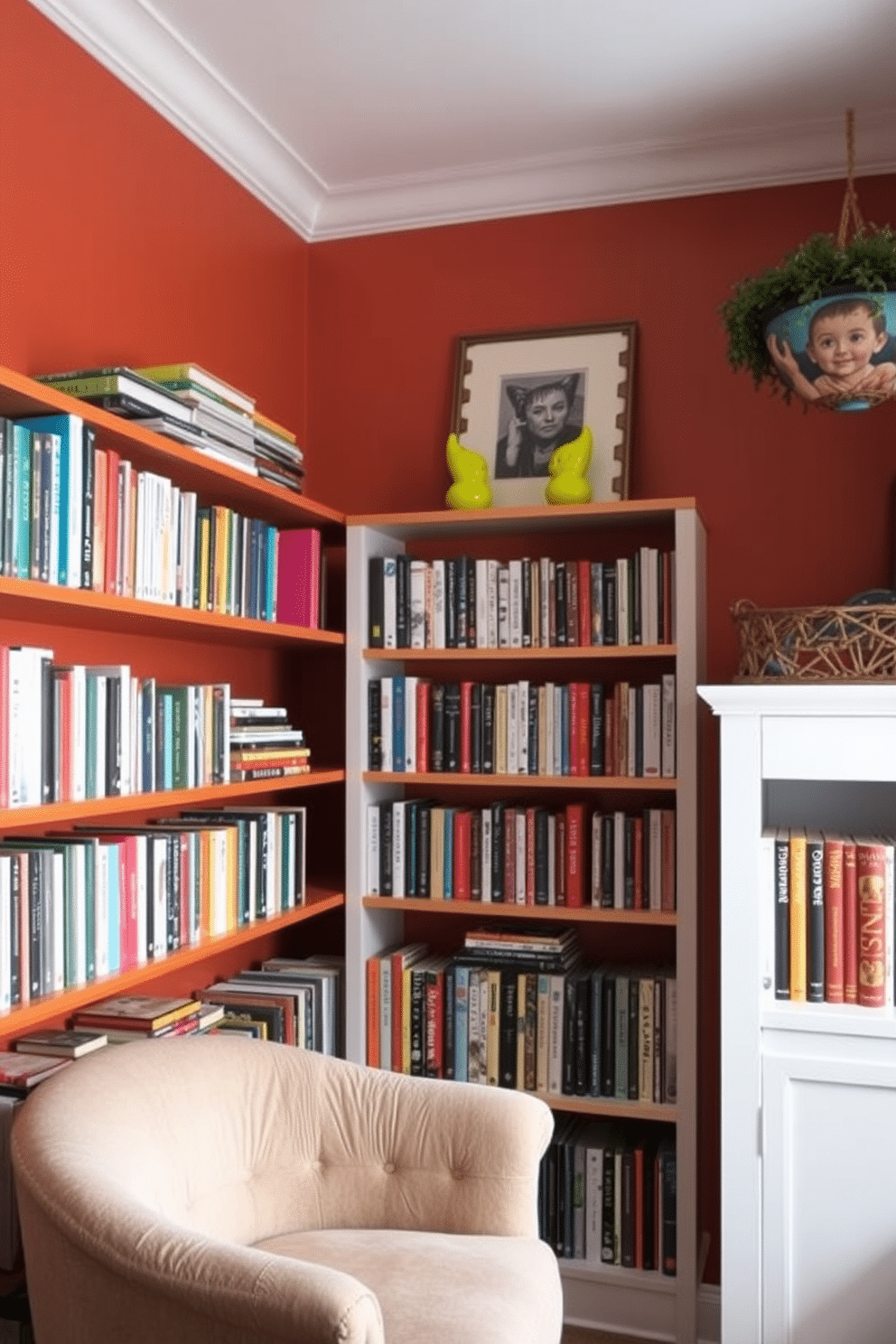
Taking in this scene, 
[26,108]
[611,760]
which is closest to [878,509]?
[611,760]

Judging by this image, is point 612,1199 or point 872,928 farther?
point 612,1199

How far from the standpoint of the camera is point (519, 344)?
2.98 metres

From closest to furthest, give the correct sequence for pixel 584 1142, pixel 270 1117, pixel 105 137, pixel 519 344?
pixel 270 1117 → pixel 105 137 → pixel 584 1142 → pixel 519 344

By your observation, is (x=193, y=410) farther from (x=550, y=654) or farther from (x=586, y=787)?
(x=586, y=787)

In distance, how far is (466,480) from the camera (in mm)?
2785

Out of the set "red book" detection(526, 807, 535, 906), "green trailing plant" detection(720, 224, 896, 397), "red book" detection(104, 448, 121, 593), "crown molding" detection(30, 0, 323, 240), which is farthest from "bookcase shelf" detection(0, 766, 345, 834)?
"crown molding" detection(30, 0, 323, 240)

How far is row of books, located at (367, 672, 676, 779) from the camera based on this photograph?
8.48 feet

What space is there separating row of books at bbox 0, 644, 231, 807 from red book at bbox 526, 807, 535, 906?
0.75m

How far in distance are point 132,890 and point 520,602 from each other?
1.13 metres

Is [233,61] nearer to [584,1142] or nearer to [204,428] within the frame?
[204,428]

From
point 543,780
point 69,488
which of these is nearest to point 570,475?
point 543,780

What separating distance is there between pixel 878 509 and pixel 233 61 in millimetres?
1761

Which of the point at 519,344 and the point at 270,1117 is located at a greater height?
the point at 519,344

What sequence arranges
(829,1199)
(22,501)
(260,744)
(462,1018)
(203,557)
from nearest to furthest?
1. (22,501)
2. (829,1199)
3. (203,557)
4. (260,744)
5. (462,1018)
